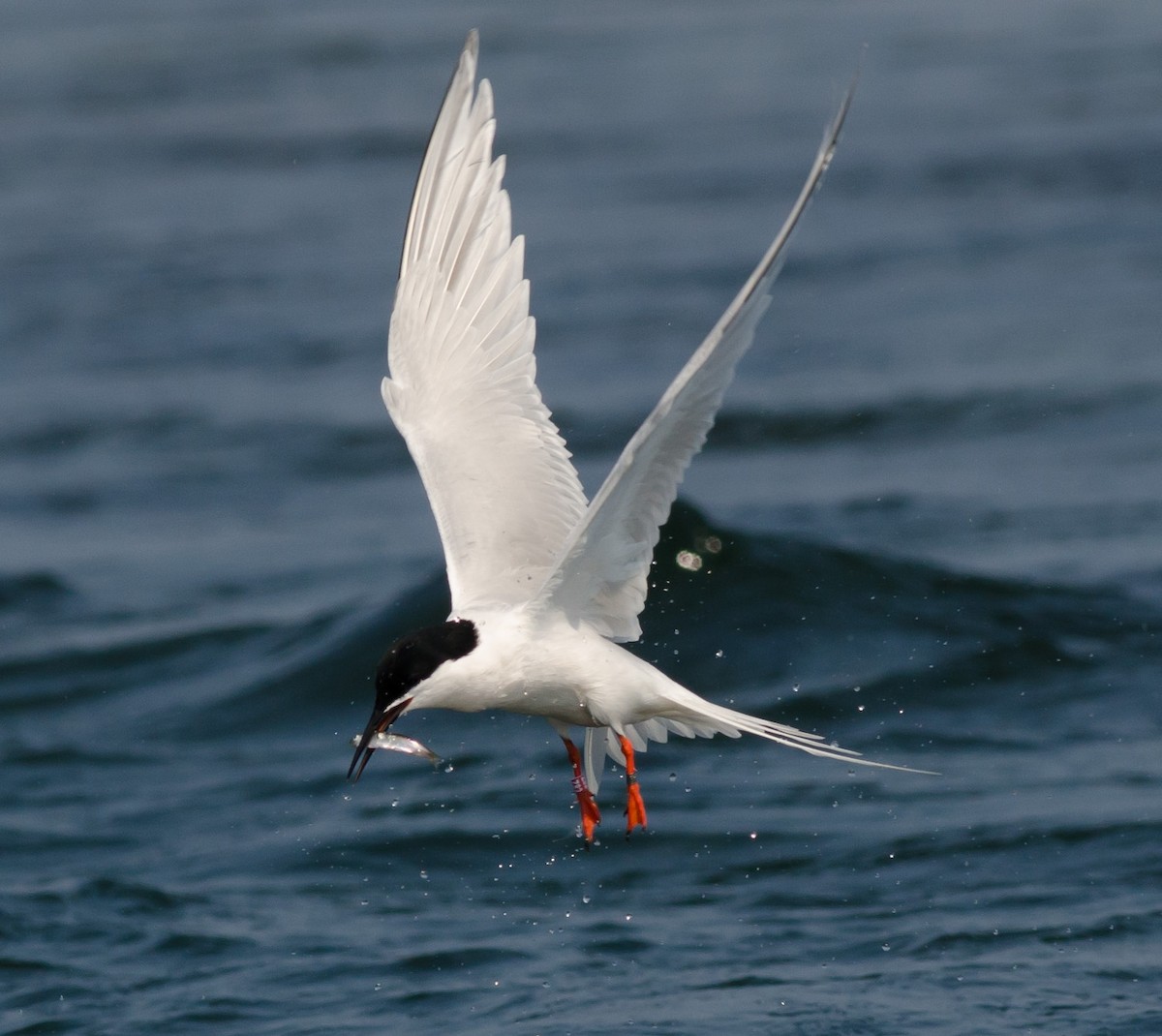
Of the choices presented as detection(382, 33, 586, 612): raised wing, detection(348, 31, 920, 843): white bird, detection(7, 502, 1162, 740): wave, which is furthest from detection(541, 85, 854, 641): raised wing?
detection(7, 502, 1162, 740): wave

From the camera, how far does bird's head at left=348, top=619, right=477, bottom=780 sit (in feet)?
20.1

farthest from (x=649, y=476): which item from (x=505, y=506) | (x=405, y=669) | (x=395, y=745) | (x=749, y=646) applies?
(x=749, y=646)

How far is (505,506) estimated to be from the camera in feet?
23.4

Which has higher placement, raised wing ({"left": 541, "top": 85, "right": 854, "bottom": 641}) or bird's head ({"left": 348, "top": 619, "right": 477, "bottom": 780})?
raised wing ({"left": 541, "top": 85, "right": 854, "bottom": 641})

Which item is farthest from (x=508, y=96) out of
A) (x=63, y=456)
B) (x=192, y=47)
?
(x=63, y=456)

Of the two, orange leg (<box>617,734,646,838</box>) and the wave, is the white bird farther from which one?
the wave

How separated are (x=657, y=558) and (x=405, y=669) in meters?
6.05

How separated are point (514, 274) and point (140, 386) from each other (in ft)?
33.5

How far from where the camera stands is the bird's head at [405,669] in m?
6.14

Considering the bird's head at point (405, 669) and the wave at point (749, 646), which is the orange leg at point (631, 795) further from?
the wave at point (749, 646)

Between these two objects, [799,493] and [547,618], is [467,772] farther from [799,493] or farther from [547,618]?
[799,493]

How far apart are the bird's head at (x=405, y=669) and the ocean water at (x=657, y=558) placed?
1787 millimetres

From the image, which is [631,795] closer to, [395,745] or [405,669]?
[395,745]

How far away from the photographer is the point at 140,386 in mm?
16844
